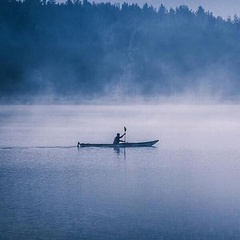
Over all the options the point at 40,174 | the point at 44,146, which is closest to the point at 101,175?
the point at 40,174

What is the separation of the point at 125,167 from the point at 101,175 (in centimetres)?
582

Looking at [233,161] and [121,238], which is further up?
[233,161]

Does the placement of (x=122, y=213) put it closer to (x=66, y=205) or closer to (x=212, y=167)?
(x=66, y=205)

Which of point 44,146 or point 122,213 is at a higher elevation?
point 44,146

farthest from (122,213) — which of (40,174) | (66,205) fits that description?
(40,174)

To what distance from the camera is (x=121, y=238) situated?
25734mm

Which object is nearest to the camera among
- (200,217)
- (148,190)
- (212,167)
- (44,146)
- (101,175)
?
(200,217)

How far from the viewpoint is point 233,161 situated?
5353 cm

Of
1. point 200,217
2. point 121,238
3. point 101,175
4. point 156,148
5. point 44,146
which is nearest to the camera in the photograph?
point 121,238

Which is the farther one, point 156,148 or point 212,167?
point 156,148

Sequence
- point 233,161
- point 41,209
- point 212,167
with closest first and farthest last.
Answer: point 41,209 < point 212,167 < point 233,161

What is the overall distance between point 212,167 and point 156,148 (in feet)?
51.4

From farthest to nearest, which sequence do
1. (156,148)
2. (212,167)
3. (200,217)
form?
1. (156,148)
2. (212,167)
3. (200,217)

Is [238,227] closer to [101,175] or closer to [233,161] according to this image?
[101,175]
